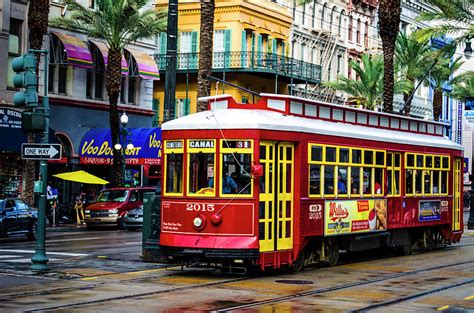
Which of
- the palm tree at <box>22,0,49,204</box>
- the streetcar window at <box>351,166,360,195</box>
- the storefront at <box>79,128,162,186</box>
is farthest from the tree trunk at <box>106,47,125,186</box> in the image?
the streetcar window at <box>351,166,360,195</box>

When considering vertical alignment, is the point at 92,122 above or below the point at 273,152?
above

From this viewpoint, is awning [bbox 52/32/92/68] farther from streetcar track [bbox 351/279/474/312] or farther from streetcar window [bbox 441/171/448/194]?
streetcar track [bbox 351/279/474/312]

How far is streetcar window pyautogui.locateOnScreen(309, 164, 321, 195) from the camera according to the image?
2006cm

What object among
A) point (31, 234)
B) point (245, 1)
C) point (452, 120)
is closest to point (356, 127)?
point (31, 234)

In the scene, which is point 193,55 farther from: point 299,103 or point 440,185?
point 299,103

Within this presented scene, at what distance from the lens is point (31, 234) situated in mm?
31453

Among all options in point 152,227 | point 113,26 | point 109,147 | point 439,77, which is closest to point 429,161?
point 152,227

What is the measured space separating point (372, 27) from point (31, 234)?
47.2 m

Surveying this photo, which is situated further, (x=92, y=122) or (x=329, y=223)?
(x=92, y=122)

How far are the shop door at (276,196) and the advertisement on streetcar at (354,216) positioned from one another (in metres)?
1.62

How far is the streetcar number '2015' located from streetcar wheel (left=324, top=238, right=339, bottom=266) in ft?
13.3

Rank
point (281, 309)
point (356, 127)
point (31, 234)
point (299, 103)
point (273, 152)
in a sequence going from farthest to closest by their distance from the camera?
point (31, 234) → point (356, 127) → point (299, 103) → point (273, 152) → point (281, 309)

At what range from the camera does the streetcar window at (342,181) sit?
69.8 feet

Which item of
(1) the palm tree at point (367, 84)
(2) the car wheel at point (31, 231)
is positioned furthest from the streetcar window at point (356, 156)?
(1) the palm tree at point (367, 84)
